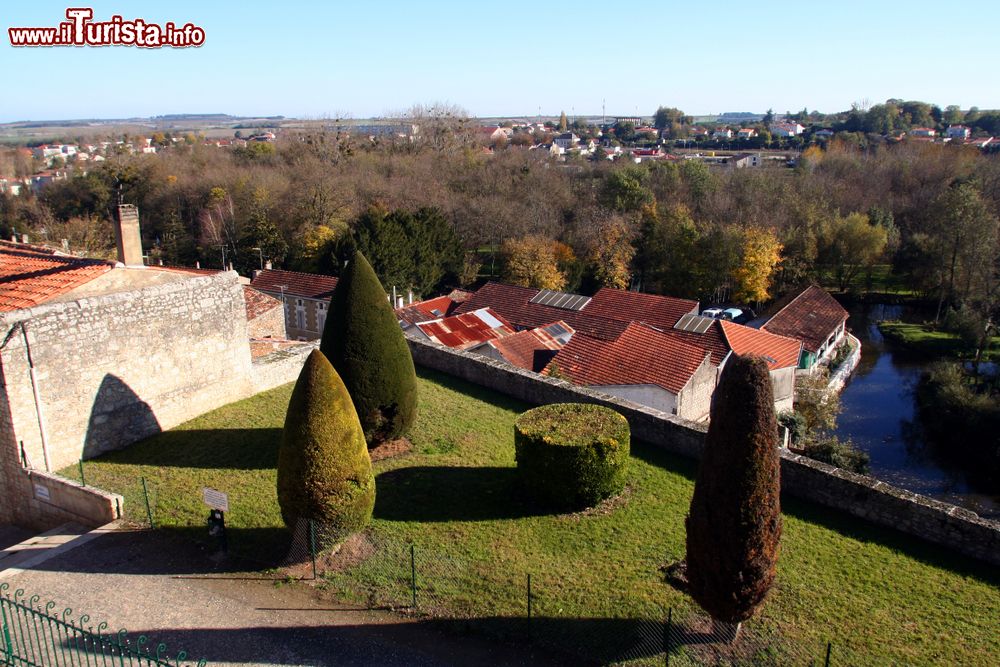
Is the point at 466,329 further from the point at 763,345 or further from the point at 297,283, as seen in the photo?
the point at 763,345

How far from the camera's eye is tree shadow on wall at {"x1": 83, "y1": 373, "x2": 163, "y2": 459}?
12773mm

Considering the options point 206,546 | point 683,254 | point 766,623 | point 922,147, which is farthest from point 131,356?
point 922,147

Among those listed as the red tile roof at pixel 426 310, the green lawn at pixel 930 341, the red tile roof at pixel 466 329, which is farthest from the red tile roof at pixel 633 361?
the green lawn at pixel 930 341

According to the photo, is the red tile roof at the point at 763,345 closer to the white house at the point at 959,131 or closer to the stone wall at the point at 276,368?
the stone wall at the point at 276,368

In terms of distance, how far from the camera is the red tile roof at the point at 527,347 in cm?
2208

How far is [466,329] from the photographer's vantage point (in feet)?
81.4

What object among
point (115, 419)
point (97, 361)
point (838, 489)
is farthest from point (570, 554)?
point (97, 361)

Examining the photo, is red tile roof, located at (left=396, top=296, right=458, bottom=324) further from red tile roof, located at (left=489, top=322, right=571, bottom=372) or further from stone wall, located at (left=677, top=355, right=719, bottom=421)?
stone wall, located at (left=677, top=355, right=719, bottom=421)

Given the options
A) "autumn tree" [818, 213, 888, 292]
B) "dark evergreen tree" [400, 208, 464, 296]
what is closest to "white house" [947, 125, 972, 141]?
"autumn tree" [818, 213, 888, 292]

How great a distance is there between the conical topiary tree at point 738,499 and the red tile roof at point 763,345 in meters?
16.7

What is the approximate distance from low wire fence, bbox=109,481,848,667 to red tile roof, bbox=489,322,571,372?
1183cm

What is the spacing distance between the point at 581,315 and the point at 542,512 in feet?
55.8

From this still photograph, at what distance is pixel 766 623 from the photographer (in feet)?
27.9

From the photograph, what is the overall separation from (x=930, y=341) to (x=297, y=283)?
30471 mm
